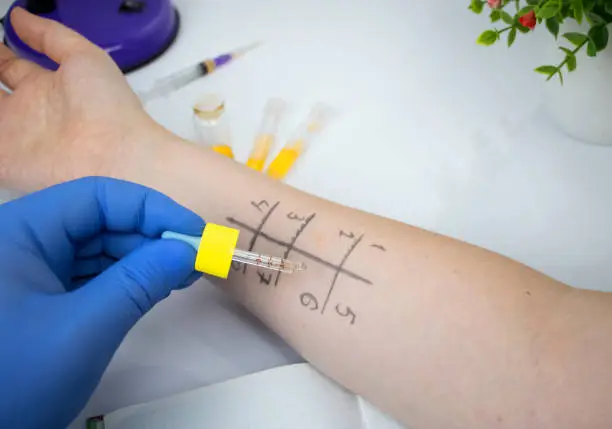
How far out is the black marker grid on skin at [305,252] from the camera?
65 centimetres

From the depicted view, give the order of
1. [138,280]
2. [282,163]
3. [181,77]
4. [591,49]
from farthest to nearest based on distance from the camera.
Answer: [181,77] < [282,163] < [591,49] < [138,280]

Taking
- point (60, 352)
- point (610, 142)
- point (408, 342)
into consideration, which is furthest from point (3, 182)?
point (610, 142)

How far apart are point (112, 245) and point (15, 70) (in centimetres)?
49

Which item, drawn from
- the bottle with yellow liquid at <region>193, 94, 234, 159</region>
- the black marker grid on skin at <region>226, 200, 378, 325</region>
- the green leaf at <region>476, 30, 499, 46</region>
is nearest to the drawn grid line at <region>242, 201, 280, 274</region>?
the black marker grid on skin at <region>226, 200, 378, 325</region>

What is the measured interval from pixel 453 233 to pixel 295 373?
31 cm

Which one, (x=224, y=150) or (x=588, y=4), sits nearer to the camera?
(x=588, y=4)

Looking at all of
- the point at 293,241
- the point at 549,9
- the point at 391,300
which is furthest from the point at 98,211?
the point at 549,9

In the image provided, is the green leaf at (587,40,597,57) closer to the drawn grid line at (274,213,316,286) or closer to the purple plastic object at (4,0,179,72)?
the drawn grid line at (274,213,316,286)

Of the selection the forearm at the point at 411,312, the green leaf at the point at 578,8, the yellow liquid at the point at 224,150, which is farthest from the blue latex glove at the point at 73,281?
the green leaf at the point at 578,8

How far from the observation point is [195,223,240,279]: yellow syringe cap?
0.58 m

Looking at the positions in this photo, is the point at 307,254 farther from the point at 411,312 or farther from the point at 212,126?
the point at 212,126

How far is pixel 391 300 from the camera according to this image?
2.04ft

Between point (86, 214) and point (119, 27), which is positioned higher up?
point (119, 27)

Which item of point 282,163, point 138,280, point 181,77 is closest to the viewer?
point 138,280
